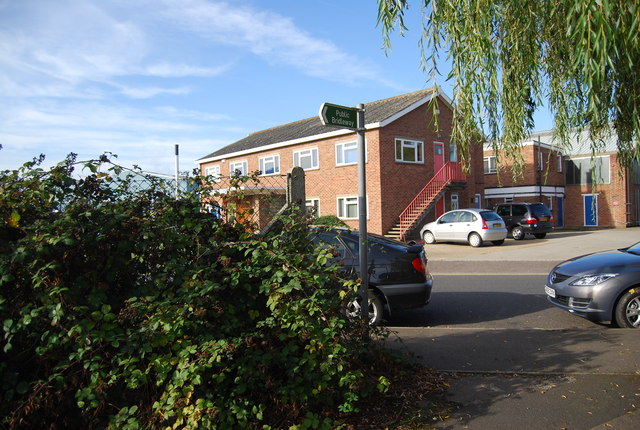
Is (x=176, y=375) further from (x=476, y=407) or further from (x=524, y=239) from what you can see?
(x=524, y=239)

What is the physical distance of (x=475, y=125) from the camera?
4.96m

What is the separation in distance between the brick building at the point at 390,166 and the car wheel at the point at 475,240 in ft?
11.1

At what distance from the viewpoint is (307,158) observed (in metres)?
27.0

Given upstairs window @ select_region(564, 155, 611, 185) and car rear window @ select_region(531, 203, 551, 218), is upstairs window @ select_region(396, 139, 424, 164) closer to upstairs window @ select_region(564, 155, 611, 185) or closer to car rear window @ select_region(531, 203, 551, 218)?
car rear window @ select_region(531, 203, 551, 218)

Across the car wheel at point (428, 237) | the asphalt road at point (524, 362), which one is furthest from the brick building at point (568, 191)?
the asphalt road at point (524, 362)

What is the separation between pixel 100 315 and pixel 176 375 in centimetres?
62

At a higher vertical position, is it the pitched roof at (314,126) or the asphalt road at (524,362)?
the pitched roof at (314,126)

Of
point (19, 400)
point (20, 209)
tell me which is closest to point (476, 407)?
point (19, 400)

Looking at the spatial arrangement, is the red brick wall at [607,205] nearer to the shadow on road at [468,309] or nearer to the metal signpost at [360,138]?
the shadow on road at [468,309]

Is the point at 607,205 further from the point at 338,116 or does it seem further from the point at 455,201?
the point at 338,116

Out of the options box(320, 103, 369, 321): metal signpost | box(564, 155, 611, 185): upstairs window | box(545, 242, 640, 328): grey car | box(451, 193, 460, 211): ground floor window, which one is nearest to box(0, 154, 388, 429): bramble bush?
box(320, 103, 369, 321): metal signpost

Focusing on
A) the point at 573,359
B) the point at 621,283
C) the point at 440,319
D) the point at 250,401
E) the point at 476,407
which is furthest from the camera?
the point at 440,319

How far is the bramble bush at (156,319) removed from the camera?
306 centimetres

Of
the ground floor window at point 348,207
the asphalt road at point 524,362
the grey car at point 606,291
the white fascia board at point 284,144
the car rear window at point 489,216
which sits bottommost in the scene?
the asphalt road at point 524,362
